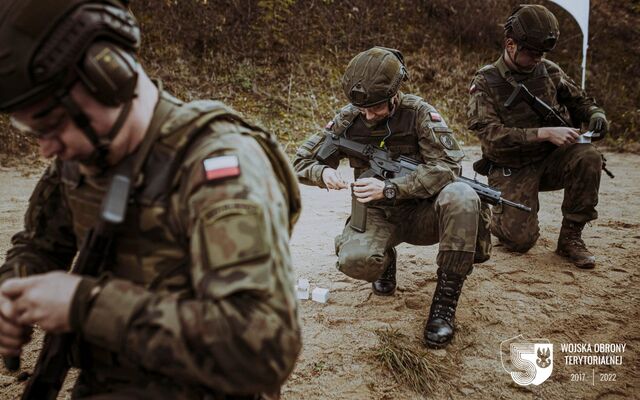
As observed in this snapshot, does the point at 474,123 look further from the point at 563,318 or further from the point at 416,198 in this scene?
the point at 563,318

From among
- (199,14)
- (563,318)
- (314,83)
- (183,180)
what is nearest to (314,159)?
(563,318)

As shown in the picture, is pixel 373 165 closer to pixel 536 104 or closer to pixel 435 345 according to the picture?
pixel 435 345

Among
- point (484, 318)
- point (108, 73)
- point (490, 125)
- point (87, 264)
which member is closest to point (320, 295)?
point (484, 318)

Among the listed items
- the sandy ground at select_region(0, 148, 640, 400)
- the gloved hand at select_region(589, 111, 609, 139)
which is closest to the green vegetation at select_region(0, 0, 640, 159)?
the sandy ground at select_region(0, 148, 640, 400)

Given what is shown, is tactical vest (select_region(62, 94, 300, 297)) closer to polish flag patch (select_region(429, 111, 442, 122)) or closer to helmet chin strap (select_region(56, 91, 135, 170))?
helmet chin strap (select_region(56, 91, 135, 170))

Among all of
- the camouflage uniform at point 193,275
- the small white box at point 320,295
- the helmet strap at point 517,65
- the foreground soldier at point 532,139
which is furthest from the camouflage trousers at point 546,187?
the camouflage uniform at point 193,275

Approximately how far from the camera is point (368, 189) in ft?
10.8

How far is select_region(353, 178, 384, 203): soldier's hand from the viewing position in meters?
3.29

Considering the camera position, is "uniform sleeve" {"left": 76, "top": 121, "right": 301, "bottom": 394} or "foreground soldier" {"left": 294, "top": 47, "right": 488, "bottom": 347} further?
"foreground soldier" {"left": 294, "top": 47, "right": 488, "bottom": 347}

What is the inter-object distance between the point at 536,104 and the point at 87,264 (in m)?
3.92

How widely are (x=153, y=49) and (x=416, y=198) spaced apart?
7.61m

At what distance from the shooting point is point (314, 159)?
3.74 m

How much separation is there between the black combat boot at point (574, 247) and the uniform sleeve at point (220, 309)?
3523 millimetres

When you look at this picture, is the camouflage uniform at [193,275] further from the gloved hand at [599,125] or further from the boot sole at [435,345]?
the gloved hand at [599,125]
